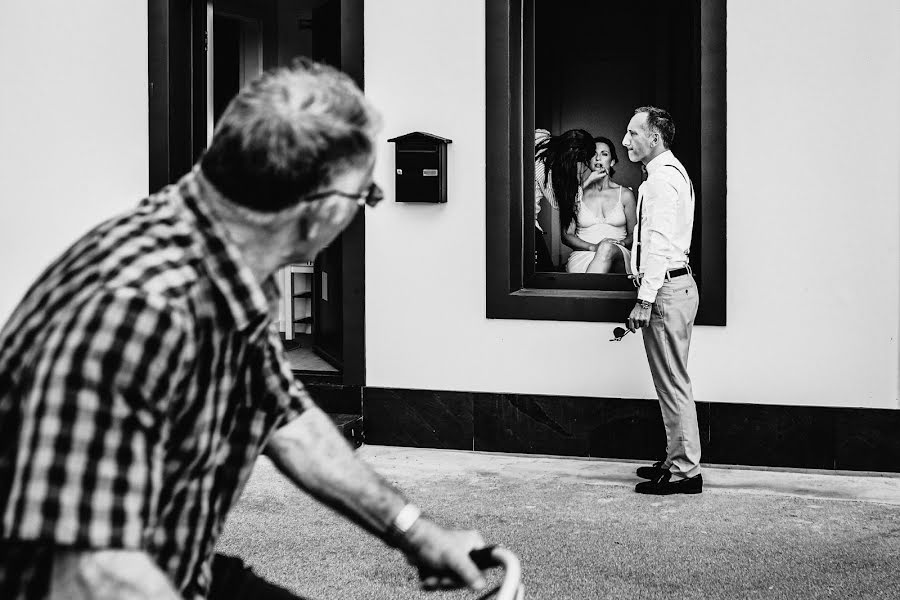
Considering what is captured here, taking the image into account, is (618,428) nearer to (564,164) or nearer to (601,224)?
(601,224)

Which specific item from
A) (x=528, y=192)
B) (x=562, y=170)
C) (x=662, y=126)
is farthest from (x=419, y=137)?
(x=662, y=126)

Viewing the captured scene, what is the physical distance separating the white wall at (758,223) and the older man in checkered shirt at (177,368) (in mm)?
4898

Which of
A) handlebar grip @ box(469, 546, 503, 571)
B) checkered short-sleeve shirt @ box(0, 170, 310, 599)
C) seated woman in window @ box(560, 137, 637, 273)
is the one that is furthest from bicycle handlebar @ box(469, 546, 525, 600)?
seated woman in window @ box(560, 137, 637, 273)

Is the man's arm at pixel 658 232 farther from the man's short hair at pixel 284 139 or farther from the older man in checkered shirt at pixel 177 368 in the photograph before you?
the man's short hair at pixel 284 139

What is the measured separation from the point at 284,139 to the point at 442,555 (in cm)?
82

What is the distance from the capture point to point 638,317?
5.89 m

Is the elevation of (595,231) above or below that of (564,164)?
below

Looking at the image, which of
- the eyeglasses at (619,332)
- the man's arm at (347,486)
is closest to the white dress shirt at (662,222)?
the eyeglasses at (619,332)

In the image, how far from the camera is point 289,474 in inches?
82.4

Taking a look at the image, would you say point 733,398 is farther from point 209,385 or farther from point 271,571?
point 209,385

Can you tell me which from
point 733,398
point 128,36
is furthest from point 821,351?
point 128,36

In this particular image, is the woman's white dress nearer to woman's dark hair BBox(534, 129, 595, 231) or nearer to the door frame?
woman's dark hair BBox(534, 129, 595, 231)

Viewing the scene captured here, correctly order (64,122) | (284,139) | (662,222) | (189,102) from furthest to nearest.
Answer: (189,102) < (64,122) < (662,222) < (284,139)

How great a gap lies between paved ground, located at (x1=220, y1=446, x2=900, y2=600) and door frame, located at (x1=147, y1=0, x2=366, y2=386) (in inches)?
36.4
